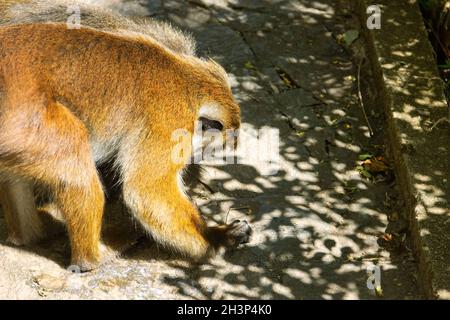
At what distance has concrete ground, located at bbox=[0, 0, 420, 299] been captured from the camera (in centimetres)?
563

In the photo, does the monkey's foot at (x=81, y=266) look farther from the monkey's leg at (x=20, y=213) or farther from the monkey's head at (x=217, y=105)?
the monkey's head at (x=217, y=105)

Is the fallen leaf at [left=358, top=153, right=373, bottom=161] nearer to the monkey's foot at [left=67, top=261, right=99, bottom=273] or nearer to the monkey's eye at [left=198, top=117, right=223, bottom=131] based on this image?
the monkey's eye at [left=198, top=117, right=223, bottom=131]

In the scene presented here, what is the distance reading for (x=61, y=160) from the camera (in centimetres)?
516

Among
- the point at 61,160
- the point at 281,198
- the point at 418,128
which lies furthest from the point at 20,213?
the point at 418,128

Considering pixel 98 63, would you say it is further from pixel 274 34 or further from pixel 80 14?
pixel 274 34

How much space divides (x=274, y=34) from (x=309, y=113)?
1.17 meters

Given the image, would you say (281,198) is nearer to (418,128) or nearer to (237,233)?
(237,233)

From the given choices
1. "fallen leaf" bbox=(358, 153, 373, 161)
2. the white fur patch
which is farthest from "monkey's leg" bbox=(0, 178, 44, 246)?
"fallen leaf" bbox=(358, 153, 373, 161)

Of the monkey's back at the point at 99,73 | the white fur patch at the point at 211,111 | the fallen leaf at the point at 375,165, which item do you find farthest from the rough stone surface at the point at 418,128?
the monkey's back at the point at 99,73

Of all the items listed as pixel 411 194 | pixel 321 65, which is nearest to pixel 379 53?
pixel 321 65

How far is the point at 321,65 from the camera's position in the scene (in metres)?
7.67

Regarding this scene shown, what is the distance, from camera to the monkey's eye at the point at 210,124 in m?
5.82

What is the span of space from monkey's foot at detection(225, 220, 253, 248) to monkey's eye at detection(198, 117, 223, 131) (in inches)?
28.0

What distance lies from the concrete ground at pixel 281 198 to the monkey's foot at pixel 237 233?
0.09 meters
